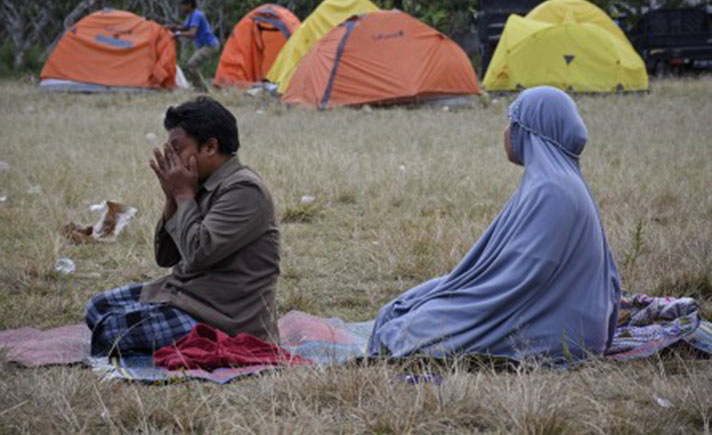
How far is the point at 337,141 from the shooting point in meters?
9.54

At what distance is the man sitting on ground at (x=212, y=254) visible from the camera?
3.55 meters

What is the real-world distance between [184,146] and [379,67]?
983cm

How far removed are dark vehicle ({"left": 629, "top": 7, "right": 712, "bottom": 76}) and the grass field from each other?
590 cm

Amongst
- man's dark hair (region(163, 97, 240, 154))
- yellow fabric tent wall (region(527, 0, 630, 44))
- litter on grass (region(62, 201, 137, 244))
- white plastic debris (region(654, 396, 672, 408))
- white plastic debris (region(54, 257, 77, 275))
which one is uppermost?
man's dark hair (region(163, 97, 240, 154))

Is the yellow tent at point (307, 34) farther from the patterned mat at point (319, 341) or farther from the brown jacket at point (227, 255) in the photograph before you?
the brown jacket at point (227, 255)

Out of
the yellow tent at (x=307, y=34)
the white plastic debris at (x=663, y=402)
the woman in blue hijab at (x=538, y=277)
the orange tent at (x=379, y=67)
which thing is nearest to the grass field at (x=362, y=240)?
the white plastic debris at (x=663, y=402)

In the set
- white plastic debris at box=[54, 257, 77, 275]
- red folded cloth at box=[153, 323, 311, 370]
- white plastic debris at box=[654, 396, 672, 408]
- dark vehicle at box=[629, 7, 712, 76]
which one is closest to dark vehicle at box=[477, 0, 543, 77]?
dark vehicle at box=[629, 7, 712, 76]

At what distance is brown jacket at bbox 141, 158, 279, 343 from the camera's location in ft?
11.5

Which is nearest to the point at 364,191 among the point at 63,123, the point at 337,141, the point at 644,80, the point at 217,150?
the point at 337,141

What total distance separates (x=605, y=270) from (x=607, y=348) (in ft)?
0.92

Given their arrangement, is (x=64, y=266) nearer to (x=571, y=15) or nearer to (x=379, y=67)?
(x=379, y=67)

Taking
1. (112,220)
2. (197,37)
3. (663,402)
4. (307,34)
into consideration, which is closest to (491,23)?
(307,34)

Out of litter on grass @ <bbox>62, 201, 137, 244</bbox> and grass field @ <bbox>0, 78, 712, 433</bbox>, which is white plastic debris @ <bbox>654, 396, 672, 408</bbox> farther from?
litter on grass @ <bbox>62, 201, 137, 244</bbox>

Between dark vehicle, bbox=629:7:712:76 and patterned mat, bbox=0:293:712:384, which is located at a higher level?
patterned mat, bbox=0:293:712:384
